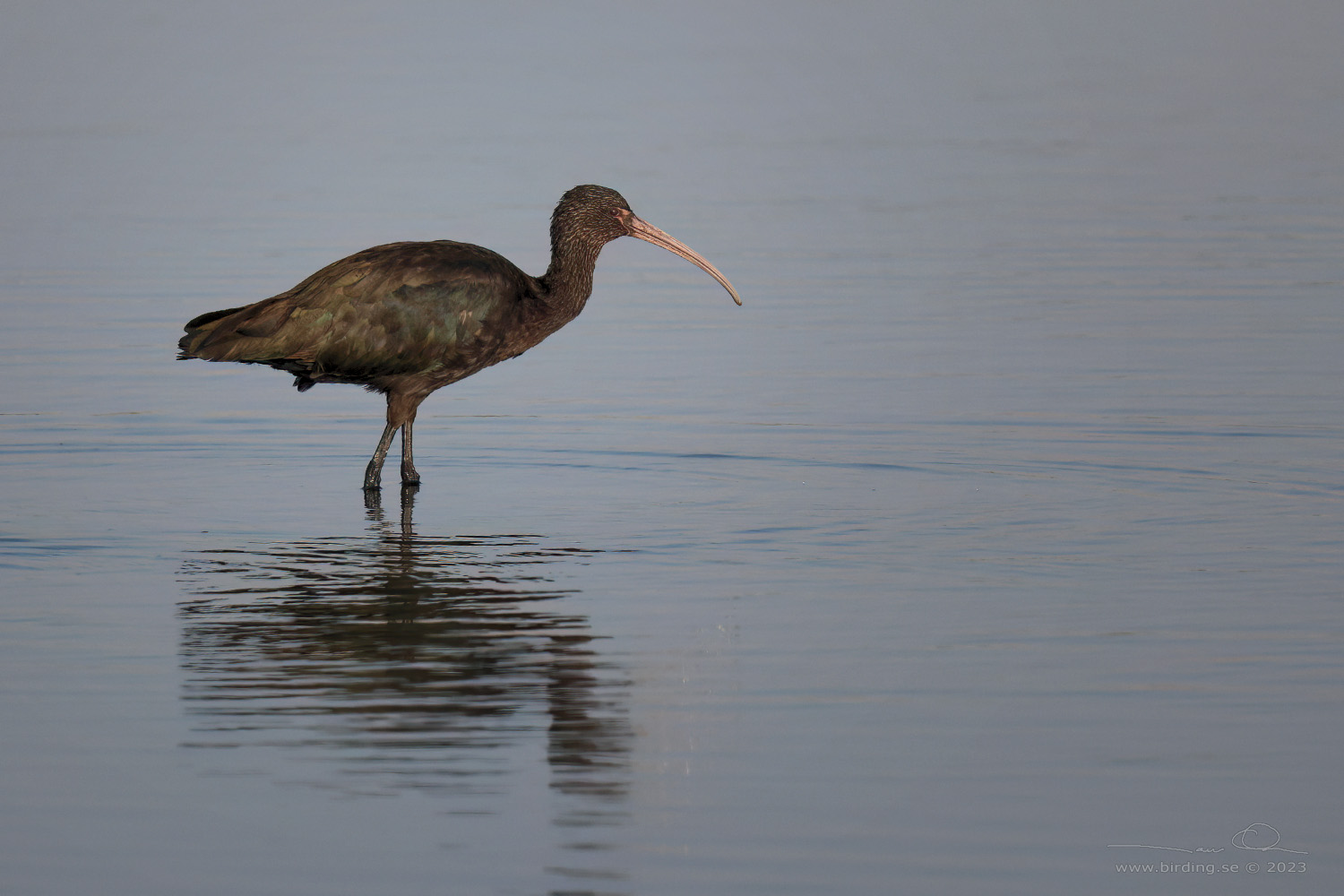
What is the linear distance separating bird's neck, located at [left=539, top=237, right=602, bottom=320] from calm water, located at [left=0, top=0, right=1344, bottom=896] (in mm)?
1009

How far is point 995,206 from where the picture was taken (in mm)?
27219

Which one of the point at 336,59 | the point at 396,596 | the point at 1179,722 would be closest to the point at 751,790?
the point at 1179,722

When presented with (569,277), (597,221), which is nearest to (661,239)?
(597,221)

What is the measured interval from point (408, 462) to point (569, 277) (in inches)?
66.6

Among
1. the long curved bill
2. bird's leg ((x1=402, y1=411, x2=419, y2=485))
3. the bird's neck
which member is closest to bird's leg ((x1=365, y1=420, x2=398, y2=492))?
bird's leg ((x1=402, y1=411, x2=419, y2=485))

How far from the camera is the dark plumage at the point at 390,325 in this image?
13891mm

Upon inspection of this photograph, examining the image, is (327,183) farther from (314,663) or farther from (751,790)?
(751,790)

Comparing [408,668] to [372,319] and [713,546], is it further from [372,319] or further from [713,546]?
[372,319]

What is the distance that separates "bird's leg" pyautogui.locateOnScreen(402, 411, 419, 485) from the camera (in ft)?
46.1

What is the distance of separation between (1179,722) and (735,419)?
7.86 meters

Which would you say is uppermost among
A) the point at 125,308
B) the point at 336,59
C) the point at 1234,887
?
the point at 336,59

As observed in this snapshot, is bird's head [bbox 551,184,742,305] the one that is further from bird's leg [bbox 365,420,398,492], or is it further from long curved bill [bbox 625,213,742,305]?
bird's leg [bbox 365,420,398,492]

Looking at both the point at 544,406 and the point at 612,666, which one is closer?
the point at 612,666

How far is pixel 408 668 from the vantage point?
9195 millimetres
